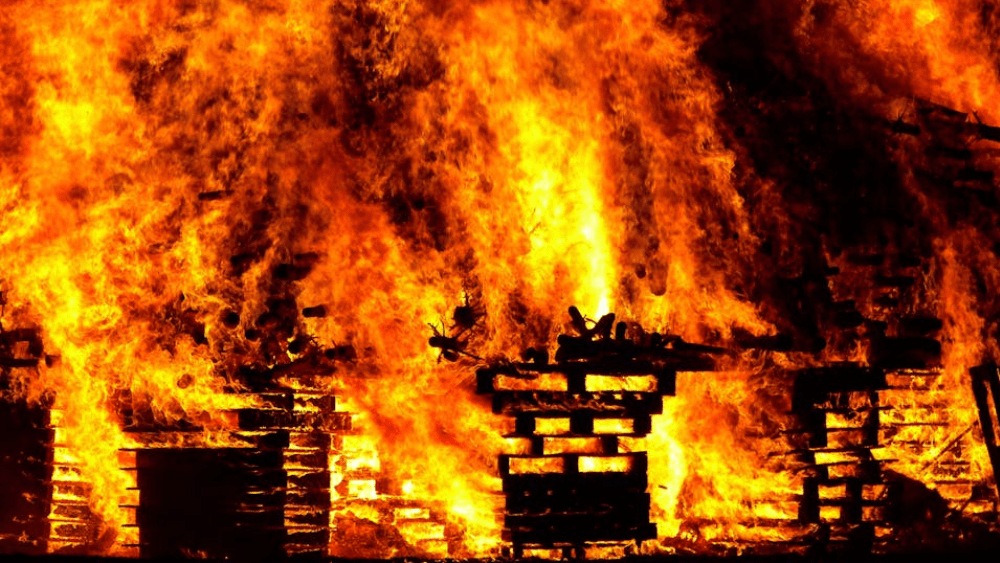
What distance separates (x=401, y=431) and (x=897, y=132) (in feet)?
12.4

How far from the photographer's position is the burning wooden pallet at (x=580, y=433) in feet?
17.0

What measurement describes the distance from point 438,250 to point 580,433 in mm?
1493

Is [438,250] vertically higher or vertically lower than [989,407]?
higher

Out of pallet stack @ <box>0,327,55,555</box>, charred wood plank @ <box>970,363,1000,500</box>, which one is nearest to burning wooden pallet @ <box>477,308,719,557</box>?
charred wood plank @ <box>970,363,1000,500</box>

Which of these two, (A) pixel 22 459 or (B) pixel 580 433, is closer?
(B) pixel 580 433

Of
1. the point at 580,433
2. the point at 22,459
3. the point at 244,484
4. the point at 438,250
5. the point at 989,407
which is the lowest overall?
the point at 244,484

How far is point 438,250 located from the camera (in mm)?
5945

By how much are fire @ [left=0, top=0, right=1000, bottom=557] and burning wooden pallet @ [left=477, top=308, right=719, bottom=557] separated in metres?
0.31

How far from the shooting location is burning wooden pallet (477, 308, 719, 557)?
518 centimetres

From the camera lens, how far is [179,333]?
18.6ft

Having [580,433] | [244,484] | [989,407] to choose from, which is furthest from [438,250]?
[989,407]

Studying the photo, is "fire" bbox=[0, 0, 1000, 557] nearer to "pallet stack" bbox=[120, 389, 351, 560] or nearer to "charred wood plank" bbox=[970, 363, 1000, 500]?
"pallet stack" bbox=[120, 389, 351, 560]

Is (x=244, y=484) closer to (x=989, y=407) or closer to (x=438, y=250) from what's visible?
(x=438, y=250)

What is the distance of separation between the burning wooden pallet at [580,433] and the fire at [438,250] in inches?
12.4
